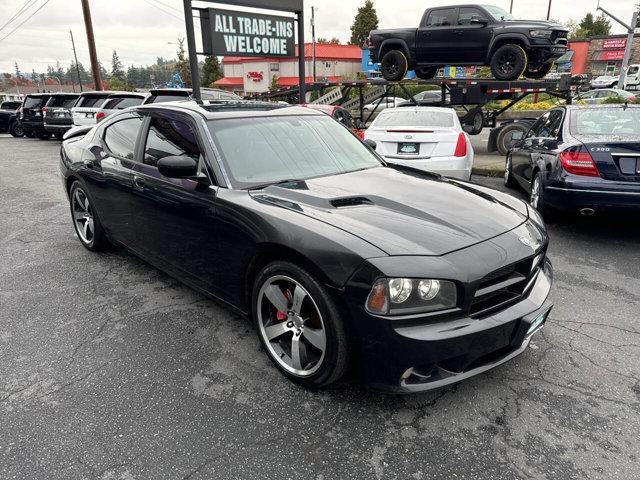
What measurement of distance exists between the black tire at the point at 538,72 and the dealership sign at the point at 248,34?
22.7ft

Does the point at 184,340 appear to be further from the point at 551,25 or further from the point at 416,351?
the point at 551,25

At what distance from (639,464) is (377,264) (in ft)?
4.85

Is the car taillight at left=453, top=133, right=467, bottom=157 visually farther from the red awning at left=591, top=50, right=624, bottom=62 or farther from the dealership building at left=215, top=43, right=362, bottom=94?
the dealership building at left=215, top=43, right=362, bottom=94

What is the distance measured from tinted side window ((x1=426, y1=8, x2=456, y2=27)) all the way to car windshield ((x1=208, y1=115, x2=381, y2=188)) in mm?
10603

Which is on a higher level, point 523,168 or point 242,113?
point 242,113

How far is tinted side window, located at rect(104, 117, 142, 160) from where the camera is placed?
3.92 meters

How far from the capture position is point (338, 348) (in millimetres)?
2305

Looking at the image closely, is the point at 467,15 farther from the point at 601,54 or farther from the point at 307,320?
the point at 601,54

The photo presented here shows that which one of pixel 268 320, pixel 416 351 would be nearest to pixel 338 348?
pixel 416 351

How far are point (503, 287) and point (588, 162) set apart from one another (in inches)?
124

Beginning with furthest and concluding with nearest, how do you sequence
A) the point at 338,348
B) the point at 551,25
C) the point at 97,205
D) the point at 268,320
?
the point at 551,25 → the point at 97,205 → the point at 268,320 → the point at 338,348

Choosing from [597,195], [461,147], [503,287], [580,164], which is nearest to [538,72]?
[461,147]

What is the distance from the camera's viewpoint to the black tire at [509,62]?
1195 centimetres

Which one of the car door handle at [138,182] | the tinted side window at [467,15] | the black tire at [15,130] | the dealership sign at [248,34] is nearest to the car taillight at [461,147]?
the car door handle at [138,182]
